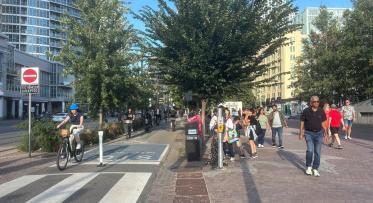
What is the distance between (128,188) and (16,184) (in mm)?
2335

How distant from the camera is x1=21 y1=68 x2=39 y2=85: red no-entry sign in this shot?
15.5 metres

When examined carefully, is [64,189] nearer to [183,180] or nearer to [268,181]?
[183,180]

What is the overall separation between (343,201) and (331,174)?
9.63 ft

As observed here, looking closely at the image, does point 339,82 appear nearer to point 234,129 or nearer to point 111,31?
point 111,31

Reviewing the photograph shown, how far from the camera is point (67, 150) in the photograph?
12.1 metres

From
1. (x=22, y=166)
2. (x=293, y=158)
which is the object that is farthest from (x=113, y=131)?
(x=293, y=158)

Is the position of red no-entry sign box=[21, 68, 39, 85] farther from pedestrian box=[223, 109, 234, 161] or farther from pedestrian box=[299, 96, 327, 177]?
pedestrian box=[299, 96, 327, 177]

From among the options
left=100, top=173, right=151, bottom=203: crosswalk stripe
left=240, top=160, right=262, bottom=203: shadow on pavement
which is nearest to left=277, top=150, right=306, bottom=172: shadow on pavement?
left=240, top=160, right=262, bottom=203: shadow on pavement

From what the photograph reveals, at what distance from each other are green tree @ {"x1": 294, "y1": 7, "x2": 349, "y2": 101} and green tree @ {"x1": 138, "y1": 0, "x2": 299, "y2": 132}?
30.8 metres

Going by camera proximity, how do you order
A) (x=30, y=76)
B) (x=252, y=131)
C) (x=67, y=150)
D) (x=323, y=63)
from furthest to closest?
(x=323, y=63), (x=30, y=76), (x=252, y=131), (x=67, y=150)

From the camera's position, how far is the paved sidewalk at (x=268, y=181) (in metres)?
8.10

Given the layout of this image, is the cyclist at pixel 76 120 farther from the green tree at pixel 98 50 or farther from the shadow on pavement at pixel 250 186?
the green tree at pixel 98 50

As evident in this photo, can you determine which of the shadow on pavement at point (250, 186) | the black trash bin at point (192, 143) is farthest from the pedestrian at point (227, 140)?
the shadow on pavement at point (250, 186)

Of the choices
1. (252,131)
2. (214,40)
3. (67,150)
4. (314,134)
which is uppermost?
(214,40)
